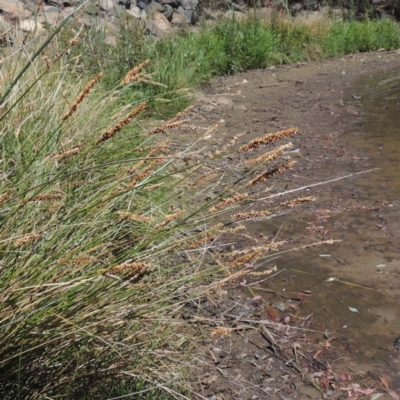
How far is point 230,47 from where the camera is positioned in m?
8.67

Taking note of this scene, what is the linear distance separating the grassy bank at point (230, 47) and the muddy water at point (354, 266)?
2202 mm

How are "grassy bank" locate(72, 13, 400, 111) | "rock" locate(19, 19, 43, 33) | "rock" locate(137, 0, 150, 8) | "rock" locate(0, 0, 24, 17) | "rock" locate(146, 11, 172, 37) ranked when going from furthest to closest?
"rock" locate(137, 0, 150, 8)
"rock" locate(146, 11, 172, 37)
"rock" locate(0, 0, 24, 17)
"grassy bank" locate(72, 13, 400, 111)
"rock" locate(19, 19, 43, 33)

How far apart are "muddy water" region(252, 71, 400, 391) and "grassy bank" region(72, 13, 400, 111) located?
7.22ft

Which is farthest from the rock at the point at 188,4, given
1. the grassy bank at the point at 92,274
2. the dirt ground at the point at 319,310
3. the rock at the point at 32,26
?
the grassy bank at the point at 92,274

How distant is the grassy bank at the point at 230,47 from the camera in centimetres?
630

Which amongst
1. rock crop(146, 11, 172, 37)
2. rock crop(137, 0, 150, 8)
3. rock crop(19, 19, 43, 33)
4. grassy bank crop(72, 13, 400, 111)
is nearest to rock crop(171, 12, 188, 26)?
rock crop(146, 11, 172, 37)

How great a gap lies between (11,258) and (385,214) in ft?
8.66

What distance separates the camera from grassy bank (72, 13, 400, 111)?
630 cm

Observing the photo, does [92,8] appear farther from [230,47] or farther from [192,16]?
[192,16]

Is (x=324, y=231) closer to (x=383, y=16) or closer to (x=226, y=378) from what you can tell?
(x=226, y=378)

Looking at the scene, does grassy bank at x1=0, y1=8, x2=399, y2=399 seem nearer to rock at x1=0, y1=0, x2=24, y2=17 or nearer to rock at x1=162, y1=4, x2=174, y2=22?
rock at x1=0, y1=0, x2=24, y2=17

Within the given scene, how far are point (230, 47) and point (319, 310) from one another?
20.6ft

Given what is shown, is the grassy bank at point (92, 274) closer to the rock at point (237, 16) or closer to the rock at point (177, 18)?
the rock at point (237, 16)

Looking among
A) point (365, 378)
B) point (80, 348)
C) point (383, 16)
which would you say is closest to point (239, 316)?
point (365, 378)
